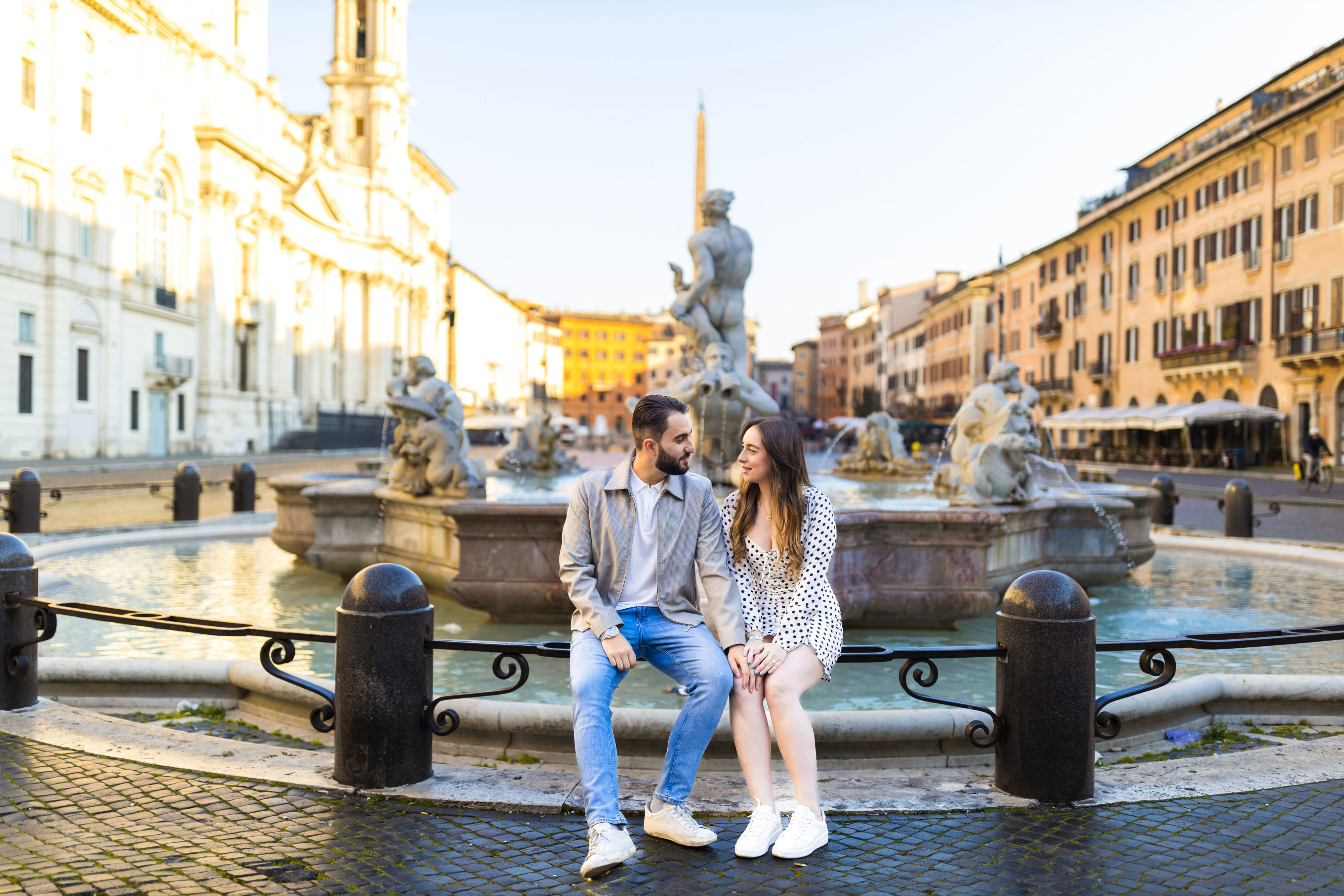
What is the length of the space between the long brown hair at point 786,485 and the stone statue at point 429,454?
17.0 ft

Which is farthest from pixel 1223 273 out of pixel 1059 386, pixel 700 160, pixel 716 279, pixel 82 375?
Result: pixel 82 375

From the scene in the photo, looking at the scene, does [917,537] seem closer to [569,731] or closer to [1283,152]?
[569,731]

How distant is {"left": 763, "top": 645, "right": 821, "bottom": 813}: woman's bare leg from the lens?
3.51 meters

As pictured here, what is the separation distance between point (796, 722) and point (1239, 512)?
1200cm

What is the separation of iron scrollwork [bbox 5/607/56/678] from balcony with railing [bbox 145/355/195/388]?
3882cm

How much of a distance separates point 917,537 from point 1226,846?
3999mm

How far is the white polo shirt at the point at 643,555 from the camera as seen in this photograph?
3775mm

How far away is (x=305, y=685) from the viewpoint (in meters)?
4.40

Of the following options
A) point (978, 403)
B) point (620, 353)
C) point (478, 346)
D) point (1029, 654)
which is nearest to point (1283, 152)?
point (978, 403)

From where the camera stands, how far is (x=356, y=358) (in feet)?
225

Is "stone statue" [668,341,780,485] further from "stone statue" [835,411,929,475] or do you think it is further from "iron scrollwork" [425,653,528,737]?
"stone statue" [835,411,929,475]

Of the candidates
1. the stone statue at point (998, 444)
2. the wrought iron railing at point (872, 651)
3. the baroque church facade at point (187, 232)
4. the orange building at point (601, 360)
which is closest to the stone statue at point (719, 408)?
the stone statue at point (998, 444)

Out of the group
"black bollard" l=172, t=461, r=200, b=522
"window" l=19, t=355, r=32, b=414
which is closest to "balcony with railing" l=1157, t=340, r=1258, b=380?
"black bollard" l=172, t=461, r=200, b=522

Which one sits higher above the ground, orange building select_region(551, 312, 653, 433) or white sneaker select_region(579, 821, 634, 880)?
orange building select_region(551, 312, 653, 433)
